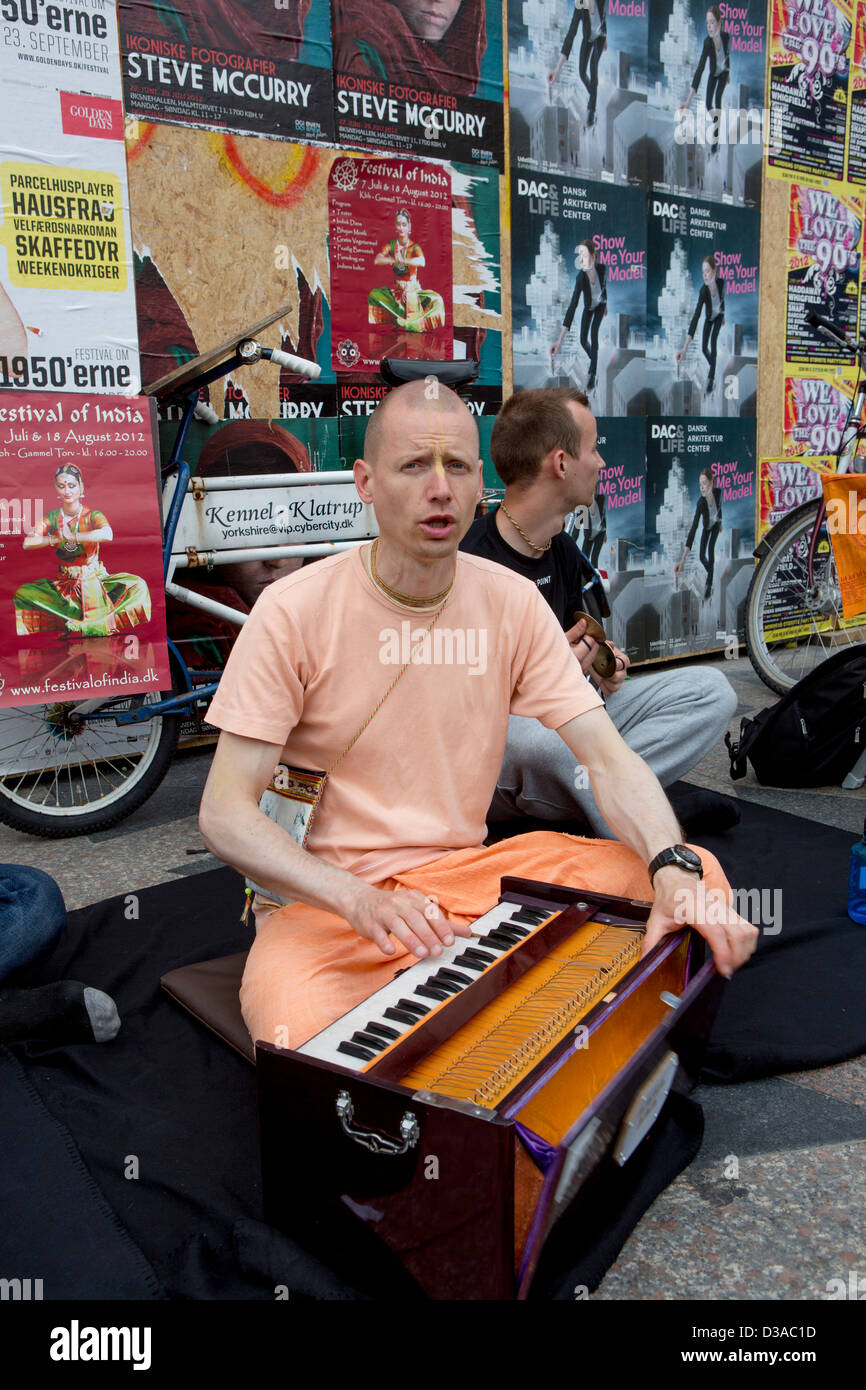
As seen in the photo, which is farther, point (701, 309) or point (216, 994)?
point (701, 309)

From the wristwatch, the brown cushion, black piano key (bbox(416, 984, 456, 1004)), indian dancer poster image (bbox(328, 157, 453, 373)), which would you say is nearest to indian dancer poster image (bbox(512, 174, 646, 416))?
indian dancer poster image (bbox(328, 157, 453, 373))

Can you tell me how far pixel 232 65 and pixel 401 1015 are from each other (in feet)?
14.3

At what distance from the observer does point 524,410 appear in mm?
3611

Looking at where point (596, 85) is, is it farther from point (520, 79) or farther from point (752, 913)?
point (752, 913)

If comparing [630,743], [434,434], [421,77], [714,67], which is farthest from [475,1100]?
[714,67]

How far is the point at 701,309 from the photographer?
6766 millimetres

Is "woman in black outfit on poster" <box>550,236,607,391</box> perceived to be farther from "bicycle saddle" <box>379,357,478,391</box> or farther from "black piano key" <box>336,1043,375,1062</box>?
"black piano key" <box>336,1043,375,1062</box>

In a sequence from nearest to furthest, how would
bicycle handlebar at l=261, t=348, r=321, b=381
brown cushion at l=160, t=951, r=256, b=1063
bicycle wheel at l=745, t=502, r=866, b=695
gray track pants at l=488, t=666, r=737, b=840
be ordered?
brown cushion at l=160, t=951, r=256, b=1063 < gray track pants at l=488, t=666, r=737, b=840 < bicycle handlebar at l=261, t=348, r=321, b=381 < bicycle wheel at l=745, t=502, r=866, b=695

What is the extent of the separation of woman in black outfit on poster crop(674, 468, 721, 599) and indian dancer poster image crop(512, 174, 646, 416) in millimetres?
768

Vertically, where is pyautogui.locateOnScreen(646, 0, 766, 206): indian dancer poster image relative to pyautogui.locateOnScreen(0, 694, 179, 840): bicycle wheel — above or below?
above

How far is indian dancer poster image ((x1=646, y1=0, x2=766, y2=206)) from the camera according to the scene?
636 cm

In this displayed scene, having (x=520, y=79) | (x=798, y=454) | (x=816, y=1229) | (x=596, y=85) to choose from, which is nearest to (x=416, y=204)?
(x=520, y=79)
